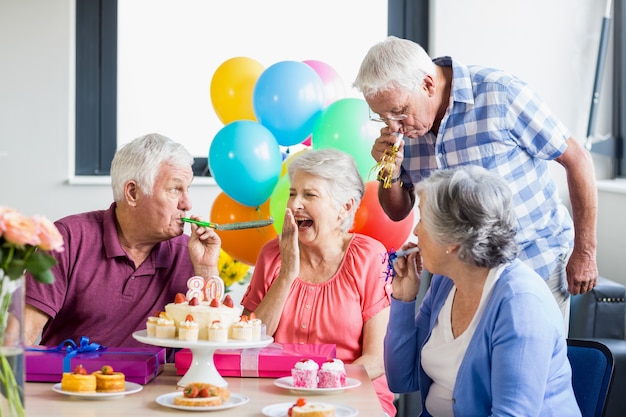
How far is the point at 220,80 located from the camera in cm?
345

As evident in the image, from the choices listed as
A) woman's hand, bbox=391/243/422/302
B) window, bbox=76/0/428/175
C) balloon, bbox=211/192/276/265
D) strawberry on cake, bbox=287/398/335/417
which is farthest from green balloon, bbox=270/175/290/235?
window, bbox=76/0/428/175

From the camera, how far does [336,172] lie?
275 centimetres

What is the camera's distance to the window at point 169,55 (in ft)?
14.7

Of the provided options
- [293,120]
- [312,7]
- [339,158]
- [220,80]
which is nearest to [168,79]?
[312,7]

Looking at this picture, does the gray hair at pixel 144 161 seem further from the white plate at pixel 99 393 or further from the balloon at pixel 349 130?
the white plate at pixel 99 393

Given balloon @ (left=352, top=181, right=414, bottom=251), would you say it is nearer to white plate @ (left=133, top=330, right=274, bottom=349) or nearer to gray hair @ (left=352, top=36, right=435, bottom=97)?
gray hair @ (left=352, top=36, right=435, bottom=97)

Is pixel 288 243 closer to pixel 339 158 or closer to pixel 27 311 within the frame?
pixel 339 158

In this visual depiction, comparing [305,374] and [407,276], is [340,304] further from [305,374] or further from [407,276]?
[305,374]

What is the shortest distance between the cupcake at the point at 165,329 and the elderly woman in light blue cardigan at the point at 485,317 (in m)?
0.61

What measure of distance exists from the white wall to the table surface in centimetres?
247

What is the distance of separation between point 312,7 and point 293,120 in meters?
1.52

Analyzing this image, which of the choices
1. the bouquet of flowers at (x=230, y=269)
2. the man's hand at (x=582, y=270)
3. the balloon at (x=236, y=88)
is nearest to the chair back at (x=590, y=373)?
the man's hand at (x=582, y=270)

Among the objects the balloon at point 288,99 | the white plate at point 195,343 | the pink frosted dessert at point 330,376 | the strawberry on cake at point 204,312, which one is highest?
the balloon at point 288,99

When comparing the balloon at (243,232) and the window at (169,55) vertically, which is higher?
the window at (169,55)
